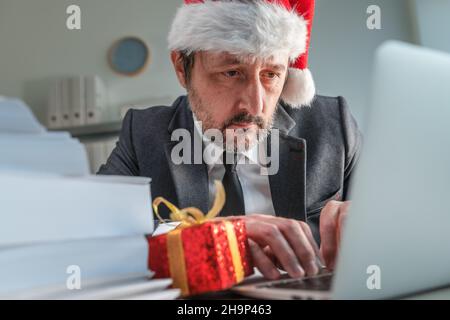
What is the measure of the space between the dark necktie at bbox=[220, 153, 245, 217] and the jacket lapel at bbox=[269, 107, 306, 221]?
0.12m

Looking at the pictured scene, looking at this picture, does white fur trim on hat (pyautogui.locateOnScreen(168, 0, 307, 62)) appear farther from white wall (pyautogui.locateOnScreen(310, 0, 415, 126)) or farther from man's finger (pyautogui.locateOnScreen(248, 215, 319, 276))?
white wall (pyautogui.locateOnScreen(310, 0, 415, 126))

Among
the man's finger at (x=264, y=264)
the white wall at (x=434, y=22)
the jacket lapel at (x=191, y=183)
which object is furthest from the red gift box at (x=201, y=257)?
the white wall at (x=434, y=22)

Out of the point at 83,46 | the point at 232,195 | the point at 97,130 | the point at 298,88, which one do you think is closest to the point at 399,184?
the point at 232,195

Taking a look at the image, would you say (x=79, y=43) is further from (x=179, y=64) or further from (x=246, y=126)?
(x=246, y=126)

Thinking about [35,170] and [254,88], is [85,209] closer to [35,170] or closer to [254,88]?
[35,170]

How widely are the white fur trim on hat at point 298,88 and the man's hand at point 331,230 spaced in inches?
28.2

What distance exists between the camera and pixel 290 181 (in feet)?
4.17

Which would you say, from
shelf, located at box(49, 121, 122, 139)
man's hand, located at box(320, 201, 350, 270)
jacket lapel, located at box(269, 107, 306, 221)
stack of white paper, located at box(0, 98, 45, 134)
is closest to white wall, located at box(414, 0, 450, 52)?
jacket lapel, located at box(269, 107, 306, 221)

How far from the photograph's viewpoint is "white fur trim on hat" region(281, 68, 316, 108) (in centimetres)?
135

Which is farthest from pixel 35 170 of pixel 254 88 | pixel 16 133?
pixel 254 88

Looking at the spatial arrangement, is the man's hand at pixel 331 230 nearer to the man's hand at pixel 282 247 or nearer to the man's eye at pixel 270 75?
the man's hand at pixel 282 247

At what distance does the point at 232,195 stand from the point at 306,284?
727mm

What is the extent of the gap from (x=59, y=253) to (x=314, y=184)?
40.3 inches
